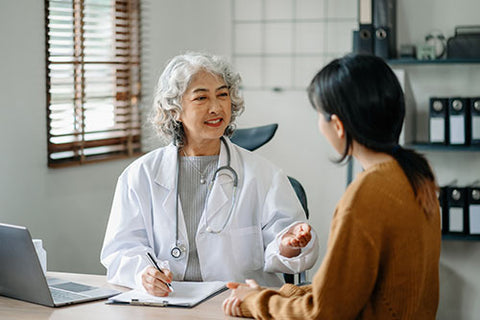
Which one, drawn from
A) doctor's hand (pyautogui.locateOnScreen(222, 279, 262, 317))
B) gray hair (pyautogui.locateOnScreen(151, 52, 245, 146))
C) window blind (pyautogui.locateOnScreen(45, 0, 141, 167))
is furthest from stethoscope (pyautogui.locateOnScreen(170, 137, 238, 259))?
window blind (pyautogui.locateOnScreen(45, 0, 141, 167))

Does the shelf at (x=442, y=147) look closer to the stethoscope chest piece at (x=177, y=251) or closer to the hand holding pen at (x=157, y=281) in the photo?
the stethoscope chest piece at (x=177, y=251)

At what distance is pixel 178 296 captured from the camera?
1781 millimetres

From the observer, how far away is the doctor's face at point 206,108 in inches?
86.4

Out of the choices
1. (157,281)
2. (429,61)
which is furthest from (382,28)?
(157,281)

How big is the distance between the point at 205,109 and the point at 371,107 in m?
0.98

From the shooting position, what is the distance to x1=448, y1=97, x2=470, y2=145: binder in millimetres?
3320

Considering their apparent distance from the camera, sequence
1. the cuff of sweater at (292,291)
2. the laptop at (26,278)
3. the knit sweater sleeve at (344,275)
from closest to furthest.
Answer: the knit sweater sleeve at (344,275) → the cuff of sweater at (292,291) → the laptop at (26,278)

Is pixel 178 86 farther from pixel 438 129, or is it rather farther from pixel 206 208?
pixel 438 129

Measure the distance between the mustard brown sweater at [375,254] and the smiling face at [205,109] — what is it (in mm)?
958

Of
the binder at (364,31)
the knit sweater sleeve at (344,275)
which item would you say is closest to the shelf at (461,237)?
the binder at (364,31)

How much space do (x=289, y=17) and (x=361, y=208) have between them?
2.85 m

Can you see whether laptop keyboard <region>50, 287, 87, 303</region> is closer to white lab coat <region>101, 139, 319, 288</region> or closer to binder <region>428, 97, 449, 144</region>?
white lab coat <region>101, 139, 319, 288</region>

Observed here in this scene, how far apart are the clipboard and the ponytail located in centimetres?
70

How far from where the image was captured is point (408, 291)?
4.28 feet
